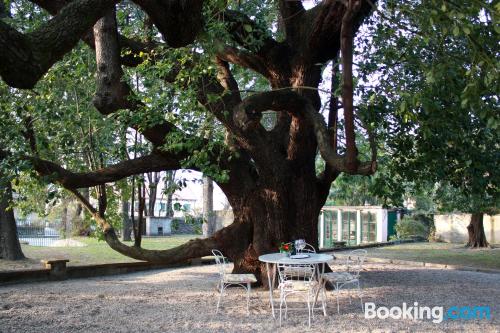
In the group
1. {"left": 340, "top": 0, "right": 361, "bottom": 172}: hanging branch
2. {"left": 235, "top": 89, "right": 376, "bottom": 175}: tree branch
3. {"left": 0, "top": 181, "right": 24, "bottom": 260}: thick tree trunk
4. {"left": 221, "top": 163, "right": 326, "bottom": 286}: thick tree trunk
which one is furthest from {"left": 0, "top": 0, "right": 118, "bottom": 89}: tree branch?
{"left": 0, "top": 181, "right": 24, "bottom": 260}: thick tree trunk

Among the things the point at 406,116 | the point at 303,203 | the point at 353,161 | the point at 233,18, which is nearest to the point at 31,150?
the point at 233,18

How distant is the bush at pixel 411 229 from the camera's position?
26.8m

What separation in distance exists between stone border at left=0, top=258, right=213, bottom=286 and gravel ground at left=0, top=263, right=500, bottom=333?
19.4 inches

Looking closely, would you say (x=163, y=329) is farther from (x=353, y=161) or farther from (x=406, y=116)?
(x=406, y=116)

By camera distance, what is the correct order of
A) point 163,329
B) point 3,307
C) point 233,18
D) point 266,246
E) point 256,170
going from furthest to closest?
point 256,170 < point 266,246 < point 233,18 < point 3,307 < point 163,329

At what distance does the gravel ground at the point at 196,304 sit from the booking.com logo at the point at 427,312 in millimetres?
180

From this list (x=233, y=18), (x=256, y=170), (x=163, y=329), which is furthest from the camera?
(x=256, y=170)

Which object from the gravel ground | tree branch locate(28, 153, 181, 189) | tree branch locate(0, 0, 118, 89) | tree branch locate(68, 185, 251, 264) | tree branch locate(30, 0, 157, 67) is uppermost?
tree branch locate(30, 0, 157, 67)

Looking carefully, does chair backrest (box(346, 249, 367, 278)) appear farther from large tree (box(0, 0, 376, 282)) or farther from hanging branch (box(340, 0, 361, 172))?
hanging branch (box(340, 0, 361, 172))

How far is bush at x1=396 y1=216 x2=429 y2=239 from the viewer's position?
26.8 metres

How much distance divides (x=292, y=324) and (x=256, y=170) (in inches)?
168

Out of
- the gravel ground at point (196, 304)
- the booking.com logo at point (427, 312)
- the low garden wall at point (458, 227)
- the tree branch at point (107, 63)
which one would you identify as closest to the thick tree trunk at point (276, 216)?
Answer: the gravel ground at point (196, 304)

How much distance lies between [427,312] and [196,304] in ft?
12.3

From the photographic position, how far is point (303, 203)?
992cm
